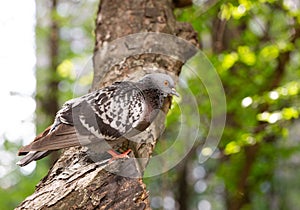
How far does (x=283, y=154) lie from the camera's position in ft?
23.0

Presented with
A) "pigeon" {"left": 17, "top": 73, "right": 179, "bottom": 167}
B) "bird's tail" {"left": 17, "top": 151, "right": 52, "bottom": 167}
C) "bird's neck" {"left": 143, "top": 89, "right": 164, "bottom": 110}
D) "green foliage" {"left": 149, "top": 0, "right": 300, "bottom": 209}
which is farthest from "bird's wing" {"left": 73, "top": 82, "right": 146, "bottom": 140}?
"green foliage" {"left": 149, "top": 0, "right": 300, "bottom": 209}

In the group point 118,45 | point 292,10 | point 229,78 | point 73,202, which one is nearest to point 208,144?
point 229,78

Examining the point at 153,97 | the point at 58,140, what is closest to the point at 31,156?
the point at 58,140

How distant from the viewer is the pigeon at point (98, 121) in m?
3.25

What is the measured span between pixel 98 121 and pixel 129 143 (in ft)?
1.32

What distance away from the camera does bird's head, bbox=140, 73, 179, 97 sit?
3684mm

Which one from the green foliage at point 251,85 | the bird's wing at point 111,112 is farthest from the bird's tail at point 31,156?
the green foliage at point 251,85

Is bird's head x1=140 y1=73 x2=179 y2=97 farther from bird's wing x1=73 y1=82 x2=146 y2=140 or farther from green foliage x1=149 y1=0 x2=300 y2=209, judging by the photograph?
green foliage x1=149 y1=0 x2=300 y2=209

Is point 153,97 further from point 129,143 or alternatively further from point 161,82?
point 129,143

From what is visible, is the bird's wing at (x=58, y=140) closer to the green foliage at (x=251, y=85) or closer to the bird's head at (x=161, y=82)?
the bird's head at (x=161, y=82)

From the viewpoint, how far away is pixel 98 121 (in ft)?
11.0

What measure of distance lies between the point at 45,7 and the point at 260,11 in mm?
5049

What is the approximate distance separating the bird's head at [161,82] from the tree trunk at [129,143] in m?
0.37

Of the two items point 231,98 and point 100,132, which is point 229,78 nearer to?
point 231,98
